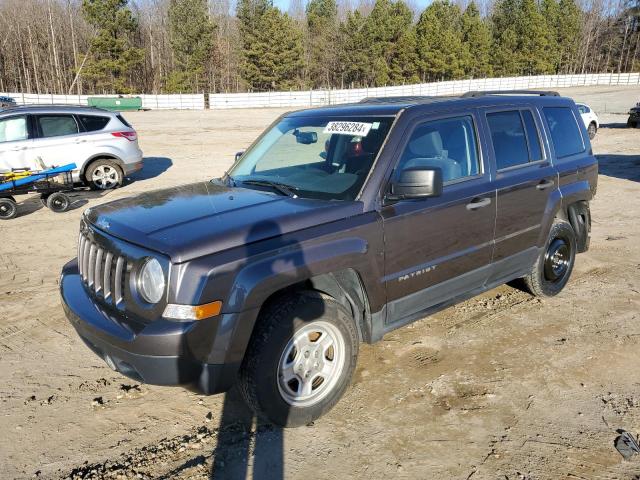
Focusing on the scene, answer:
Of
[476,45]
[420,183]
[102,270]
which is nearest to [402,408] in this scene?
[420,183]

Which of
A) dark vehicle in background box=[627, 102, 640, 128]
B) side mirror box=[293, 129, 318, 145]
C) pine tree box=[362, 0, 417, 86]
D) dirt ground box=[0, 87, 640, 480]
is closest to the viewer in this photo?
dirt ground box=[0, 87, 640, 480]

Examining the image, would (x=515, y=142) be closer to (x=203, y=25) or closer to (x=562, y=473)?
(x=562, y=473)

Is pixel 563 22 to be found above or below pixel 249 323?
above

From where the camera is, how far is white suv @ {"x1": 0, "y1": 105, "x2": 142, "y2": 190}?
10.5 meters

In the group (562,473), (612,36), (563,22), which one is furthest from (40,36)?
(612,36)

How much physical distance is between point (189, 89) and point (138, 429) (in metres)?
59.3

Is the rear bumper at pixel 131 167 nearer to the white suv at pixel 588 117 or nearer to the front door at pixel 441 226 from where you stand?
the front door at pixel 441 226

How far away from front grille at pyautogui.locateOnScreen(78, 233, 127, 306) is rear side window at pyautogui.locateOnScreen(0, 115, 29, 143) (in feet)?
27.8

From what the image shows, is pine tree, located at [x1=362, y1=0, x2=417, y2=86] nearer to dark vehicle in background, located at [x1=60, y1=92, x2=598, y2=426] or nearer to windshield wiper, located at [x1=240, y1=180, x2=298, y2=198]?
dark vehicle in background, located at [x1=60, y1=92, x2=598, y2=426]

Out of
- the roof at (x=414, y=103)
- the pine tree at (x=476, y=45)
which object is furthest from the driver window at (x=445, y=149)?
the pine tree at (x=476, y=45)

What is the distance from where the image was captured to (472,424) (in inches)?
133

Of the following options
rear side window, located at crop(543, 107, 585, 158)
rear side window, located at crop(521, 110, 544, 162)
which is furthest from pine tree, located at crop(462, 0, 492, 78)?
rear side window, located at crop(521, 110, 544, 162)

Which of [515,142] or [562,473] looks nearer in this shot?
[562,473]

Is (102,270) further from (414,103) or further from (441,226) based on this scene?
(414,103)
